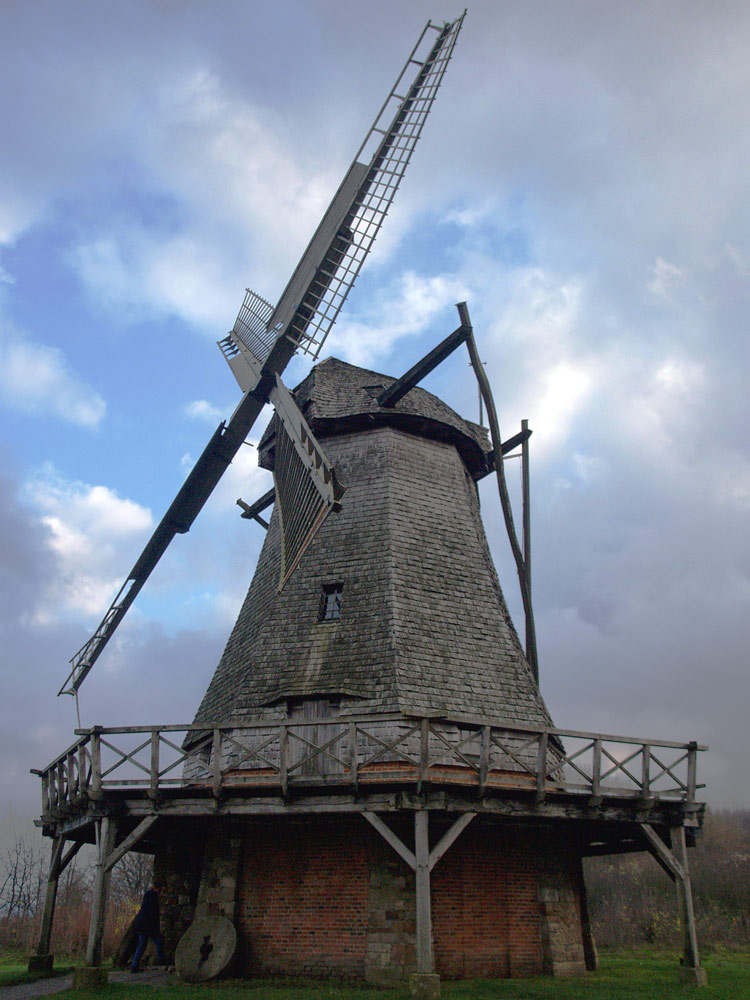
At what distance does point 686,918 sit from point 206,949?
6292mm

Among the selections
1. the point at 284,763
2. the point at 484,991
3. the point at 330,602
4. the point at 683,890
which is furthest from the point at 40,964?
the point at 683,890

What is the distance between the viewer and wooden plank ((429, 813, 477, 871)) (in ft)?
28.9

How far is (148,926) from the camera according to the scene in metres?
10.9

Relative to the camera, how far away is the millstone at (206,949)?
9.67 metres

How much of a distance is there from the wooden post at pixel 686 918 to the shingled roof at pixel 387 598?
240 centimetres

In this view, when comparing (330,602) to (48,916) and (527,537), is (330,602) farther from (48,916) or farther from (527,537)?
(48,916)

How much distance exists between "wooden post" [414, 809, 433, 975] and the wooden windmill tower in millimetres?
28

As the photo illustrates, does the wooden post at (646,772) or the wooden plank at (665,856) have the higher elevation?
the wooden post at (646,772)

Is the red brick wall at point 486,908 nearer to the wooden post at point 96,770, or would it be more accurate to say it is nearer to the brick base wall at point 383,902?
the brick base wall at point 383,902

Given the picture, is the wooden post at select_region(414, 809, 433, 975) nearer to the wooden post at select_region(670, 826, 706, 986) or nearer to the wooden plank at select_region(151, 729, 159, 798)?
the wooden plank at select_region(151, 729, 159, 798)

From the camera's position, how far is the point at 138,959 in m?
10.9

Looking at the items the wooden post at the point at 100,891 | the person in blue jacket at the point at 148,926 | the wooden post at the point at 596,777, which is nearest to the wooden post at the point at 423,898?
the wooden post at the point at 596,777

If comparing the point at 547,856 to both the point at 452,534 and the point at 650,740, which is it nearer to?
the point at 650,740

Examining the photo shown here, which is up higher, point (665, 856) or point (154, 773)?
point (154, 773)
